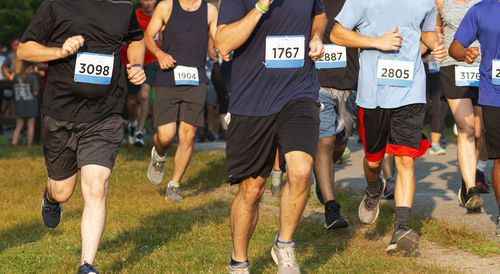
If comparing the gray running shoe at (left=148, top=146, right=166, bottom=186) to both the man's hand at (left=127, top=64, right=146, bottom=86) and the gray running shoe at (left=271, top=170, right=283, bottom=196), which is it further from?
the man's hand at (left=127, top=64, right=146, bottom=86)

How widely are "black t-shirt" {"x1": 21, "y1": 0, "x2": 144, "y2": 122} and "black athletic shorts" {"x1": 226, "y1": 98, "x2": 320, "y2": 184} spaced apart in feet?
3.18

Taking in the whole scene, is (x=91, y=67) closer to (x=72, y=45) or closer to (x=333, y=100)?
(x=72, y=45)

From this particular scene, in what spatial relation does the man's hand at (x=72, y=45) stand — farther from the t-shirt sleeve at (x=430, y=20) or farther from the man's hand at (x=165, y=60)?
the man's hand at (x=165, y=60)

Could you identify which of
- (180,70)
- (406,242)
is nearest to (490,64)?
(406,242)

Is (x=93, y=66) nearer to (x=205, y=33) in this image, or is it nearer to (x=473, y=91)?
(x=205, y=33)

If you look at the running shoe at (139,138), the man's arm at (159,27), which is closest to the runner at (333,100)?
the man's arm at (159,27)

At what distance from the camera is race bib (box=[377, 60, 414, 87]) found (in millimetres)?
5762

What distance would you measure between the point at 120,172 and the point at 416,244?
534 centimetres

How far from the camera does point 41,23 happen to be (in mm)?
4867

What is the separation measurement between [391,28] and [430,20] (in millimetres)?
374

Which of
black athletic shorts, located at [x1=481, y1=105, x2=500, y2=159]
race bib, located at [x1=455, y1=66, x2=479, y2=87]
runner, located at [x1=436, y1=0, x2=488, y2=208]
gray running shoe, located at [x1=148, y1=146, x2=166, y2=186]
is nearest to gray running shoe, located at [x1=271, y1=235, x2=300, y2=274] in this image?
black athletic shorts, located at [x1=481, y1=105, x2=500, y2=159]

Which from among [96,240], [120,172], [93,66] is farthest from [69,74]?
[120,172]

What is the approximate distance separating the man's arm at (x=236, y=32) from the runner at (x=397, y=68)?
5.46ft

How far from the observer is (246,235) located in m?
4.61
